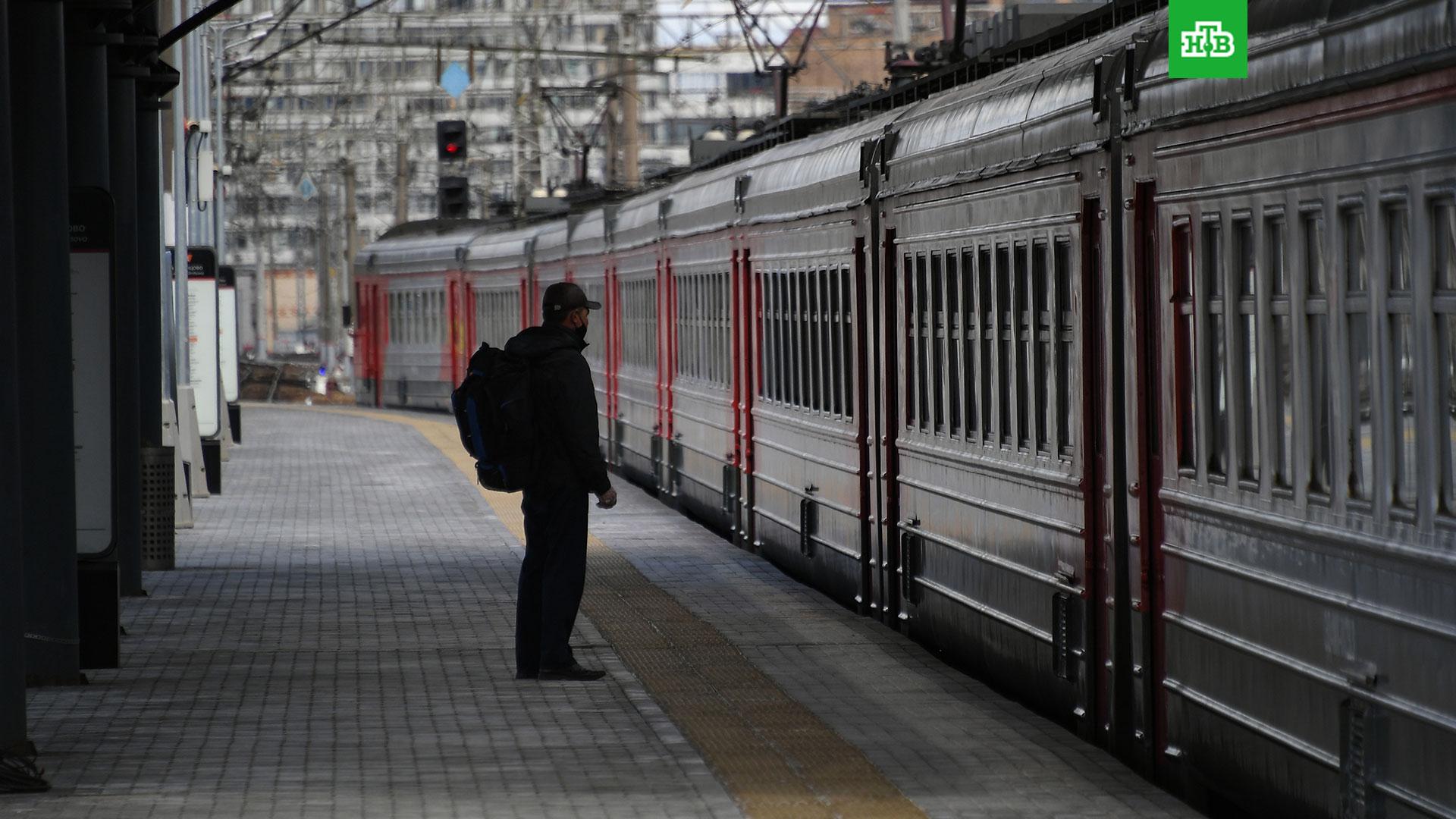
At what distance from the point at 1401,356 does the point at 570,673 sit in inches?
224

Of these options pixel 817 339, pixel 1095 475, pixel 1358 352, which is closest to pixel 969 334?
pixel 1095 475

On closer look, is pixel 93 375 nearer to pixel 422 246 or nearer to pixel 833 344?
pixel 833 344

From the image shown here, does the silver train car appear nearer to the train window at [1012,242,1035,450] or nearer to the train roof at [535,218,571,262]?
the train window at [1012,242,1035,450]

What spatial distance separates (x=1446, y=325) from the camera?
609 centimetres

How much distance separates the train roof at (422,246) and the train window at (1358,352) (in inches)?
1449

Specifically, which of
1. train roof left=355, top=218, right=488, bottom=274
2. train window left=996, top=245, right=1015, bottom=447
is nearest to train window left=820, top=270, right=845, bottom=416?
train window left=996, top=245, right=1015, bottom=447

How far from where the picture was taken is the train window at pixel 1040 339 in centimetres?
1014

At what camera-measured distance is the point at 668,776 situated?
884 centimetres

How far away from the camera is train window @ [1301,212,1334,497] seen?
6953 millimetres

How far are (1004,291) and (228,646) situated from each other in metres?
4.59

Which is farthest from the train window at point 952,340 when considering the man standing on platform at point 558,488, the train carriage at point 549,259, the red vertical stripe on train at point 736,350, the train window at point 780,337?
the train carriage at point 549,259

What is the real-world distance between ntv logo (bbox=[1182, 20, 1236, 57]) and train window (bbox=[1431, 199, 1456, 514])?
72.0 inches

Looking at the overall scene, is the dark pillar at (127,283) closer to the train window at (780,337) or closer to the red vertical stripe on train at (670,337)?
the train window at (780,337)

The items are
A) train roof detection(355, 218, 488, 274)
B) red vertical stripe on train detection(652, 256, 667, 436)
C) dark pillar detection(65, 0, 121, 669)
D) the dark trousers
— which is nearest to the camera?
the dark trousers
